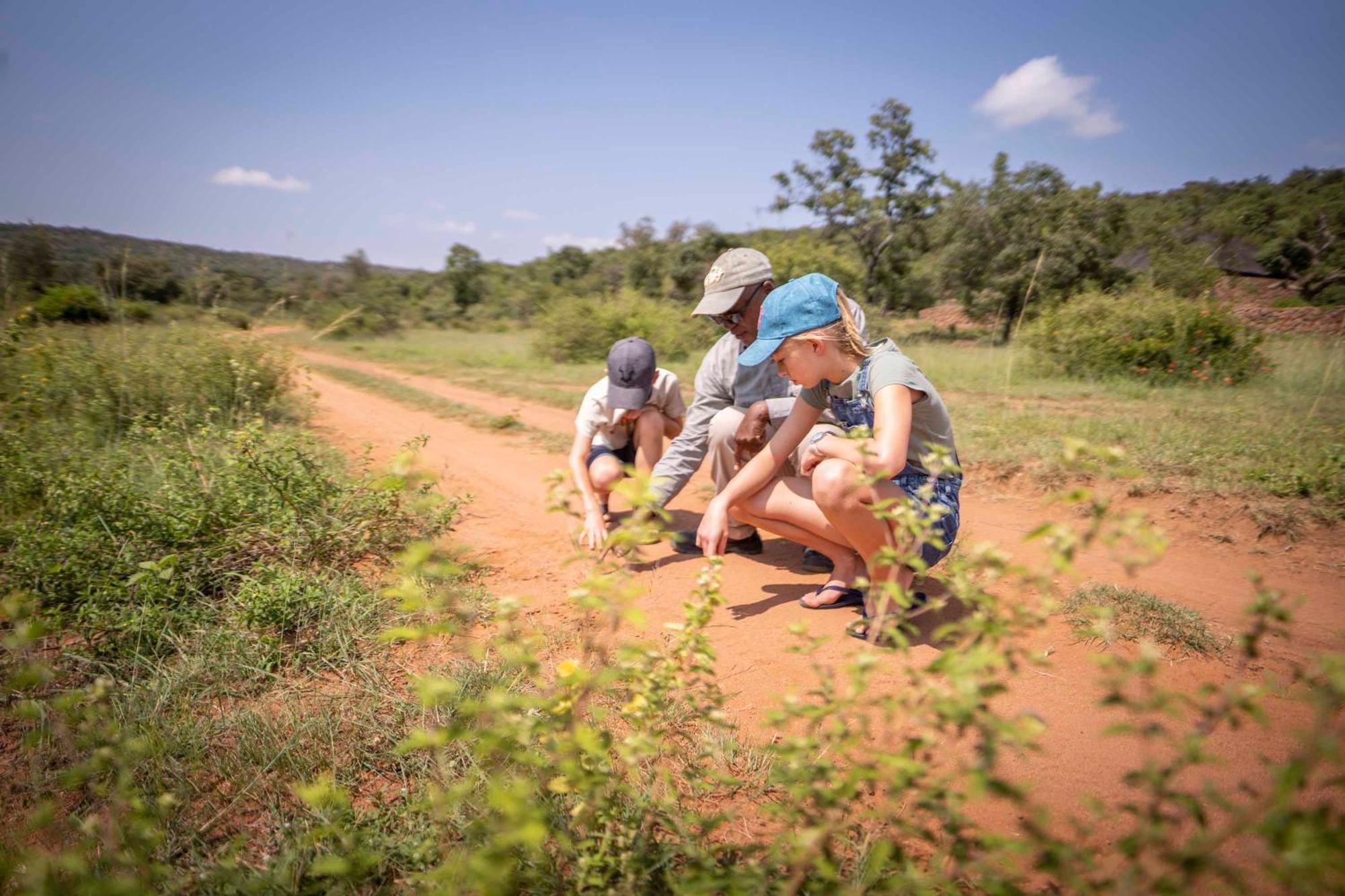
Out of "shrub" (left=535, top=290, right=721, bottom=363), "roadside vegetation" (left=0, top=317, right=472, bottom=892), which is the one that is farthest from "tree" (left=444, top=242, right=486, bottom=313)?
"roadside vegetation" (left=0, top=317, right=472, bottom=892)

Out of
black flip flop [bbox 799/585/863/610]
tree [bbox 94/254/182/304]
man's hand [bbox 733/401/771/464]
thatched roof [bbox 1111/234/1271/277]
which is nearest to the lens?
black flip flop [bbox 799/585/863/610]

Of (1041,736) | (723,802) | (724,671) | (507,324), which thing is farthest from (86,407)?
(507,324)

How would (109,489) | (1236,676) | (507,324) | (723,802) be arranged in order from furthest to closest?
(507,324) → (109,489) → (1236,676) → (723,802)

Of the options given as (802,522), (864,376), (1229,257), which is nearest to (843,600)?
(802,522)

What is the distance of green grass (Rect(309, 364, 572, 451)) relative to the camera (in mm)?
6815

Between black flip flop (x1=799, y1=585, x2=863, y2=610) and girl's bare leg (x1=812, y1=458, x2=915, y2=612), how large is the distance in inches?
14.3

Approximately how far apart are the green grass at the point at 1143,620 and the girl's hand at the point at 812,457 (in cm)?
117

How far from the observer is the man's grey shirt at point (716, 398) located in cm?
354

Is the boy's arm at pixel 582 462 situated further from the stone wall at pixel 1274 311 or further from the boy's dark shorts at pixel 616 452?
the stone wall at pixel 1274 311

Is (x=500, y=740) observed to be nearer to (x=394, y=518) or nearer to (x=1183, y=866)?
(x=1183, y=866)

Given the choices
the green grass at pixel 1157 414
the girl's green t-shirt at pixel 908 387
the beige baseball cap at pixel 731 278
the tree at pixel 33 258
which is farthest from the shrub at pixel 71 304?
the girl's green t-shirt at pixel 908 387

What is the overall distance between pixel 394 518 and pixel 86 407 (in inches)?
134

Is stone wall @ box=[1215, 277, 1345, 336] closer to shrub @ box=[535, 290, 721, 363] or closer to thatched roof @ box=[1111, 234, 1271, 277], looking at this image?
thatched roof @ box=[1111, 234, 1271, 277]

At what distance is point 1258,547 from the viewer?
12.6 ft
